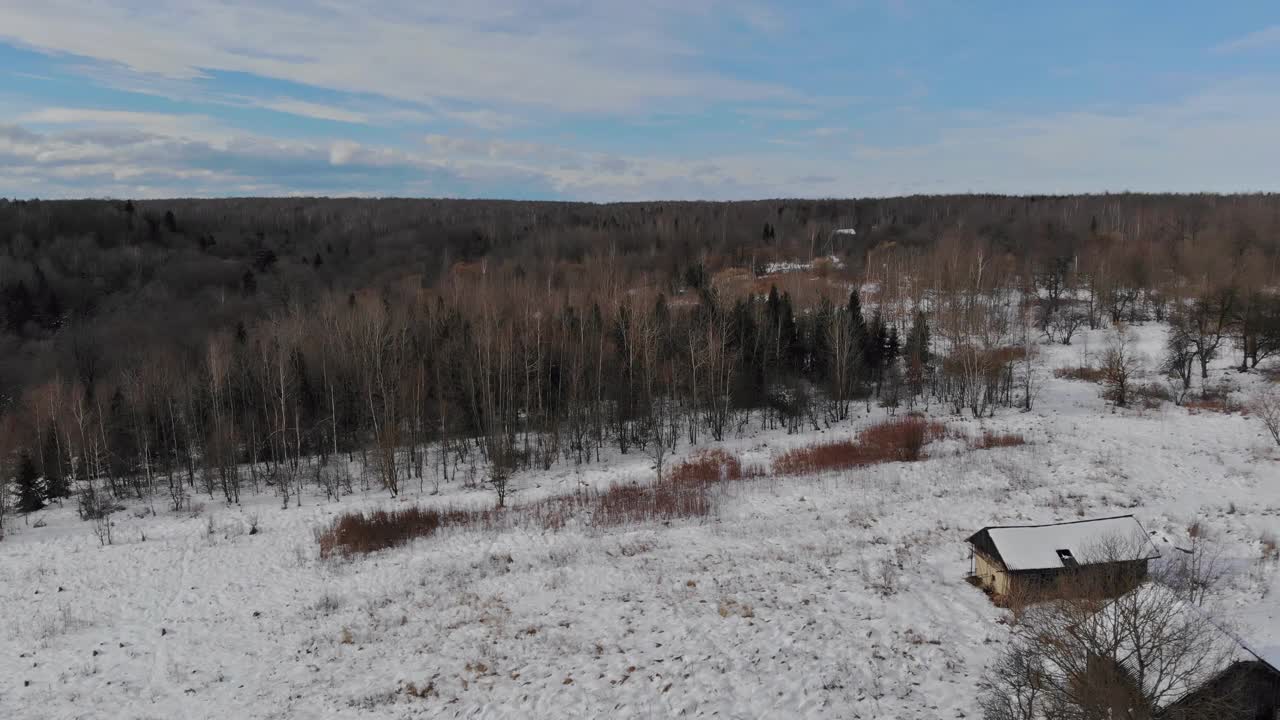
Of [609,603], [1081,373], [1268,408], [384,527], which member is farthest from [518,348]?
[1268,408]

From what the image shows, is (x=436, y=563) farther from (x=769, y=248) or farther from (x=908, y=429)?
(x=769, y=248)

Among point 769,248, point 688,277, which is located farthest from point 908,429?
point 769,248

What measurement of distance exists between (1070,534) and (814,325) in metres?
35.6

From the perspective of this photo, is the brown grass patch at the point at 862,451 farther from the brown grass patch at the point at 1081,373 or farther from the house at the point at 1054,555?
the brown grass patch at the point at 1081,373

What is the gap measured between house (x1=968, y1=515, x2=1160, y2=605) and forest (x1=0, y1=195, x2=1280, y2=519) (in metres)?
17.1

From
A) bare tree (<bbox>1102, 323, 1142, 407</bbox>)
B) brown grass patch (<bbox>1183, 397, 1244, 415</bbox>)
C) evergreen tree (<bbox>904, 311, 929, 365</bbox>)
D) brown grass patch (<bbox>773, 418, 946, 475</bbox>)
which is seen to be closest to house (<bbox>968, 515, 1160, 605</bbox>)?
brown grass patch (<bbox>773, 418, 946, 475</bbox>)

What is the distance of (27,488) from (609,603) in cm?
3218

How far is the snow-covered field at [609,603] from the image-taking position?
14.5 m

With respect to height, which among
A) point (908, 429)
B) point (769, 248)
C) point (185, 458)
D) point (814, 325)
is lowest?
point (185, 458)

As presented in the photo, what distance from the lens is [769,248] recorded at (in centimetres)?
9331

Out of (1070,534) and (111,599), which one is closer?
(1070,534)

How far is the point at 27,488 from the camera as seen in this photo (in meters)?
32.9

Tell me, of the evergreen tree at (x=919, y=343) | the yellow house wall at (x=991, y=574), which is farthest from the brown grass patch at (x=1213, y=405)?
the yellow house wall at (x=991, y=574)

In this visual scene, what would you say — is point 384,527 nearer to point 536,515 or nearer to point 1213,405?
point 536,515
